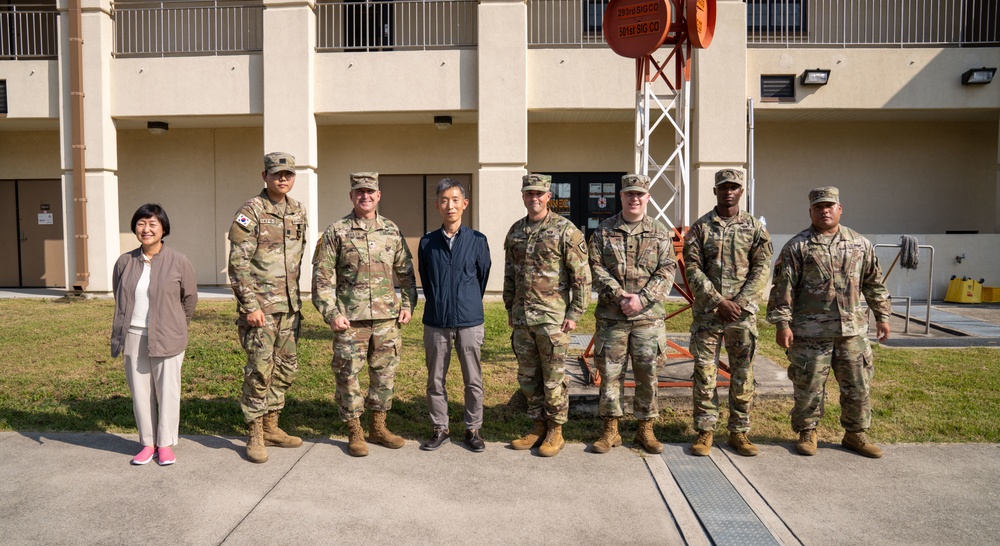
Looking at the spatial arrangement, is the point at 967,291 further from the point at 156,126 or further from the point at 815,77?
the point at 156,126

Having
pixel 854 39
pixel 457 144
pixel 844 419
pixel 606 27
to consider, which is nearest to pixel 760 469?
pixel 844 419

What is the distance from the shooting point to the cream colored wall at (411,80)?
12.5 metres

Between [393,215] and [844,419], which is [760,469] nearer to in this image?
[844,419]

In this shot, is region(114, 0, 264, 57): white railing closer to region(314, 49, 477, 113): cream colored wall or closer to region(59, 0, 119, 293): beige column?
region(59, 0, 119, 293): beige column

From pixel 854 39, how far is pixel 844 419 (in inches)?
447

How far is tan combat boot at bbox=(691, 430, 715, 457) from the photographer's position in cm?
484

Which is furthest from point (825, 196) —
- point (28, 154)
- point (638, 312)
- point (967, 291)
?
point (28, 154)

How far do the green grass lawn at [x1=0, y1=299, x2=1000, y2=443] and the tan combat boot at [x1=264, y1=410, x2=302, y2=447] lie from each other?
1.12ft

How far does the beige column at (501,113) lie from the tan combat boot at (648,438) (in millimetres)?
7522

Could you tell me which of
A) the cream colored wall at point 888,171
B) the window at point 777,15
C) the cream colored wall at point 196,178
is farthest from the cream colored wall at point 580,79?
the cream colored wall at point 196,178

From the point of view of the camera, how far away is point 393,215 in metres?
14.6

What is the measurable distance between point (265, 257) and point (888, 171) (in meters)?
13.4

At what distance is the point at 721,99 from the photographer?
12188 mm

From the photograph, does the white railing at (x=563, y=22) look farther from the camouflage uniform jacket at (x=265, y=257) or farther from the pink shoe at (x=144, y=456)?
the pink shoe at (x=144, y=456)
